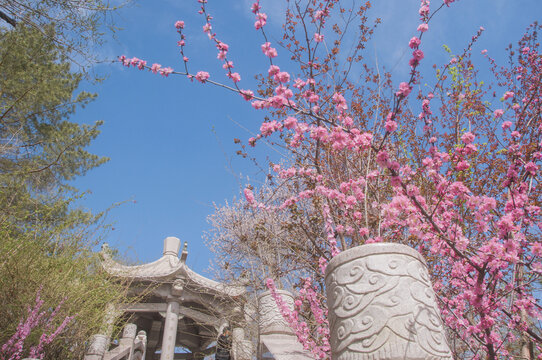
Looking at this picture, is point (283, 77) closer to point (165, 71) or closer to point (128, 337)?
point (165, 71)

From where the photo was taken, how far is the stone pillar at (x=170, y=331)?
9.19 metres

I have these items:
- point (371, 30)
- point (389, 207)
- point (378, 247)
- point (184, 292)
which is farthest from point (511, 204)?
point (184, 292)

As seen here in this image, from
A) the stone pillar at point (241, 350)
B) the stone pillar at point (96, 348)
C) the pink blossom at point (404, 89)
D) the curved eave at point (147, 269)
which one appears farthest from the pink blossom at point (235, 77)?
the stone pillar at point (241, 350)

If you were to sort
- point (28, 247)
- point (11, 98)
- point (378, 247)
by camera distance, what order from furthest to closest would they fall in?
point (11, 98) → point (28, 247) → point (378, 247)

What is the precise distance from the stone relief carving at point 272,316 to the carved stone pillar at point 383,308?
3.54 m

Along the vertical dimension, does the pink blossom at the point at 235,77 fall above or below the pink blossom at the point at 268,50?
below

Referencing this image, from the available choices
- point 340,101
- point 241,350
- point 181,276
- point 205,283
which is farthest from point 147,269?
point 340,101

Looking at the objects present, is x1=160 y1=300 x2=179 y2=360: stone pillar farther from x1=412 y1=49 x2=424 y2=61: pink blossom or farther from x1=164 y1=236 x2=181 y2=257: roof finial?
x1=412 y1=49 x2=424 y2=61: pink blossom

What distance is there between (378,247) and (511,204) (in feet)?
3.97

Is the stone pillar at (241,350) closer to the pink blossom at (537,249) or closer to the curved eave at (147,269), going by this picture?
the curved eave at (147,269)

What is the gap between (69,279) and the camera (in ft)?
18.2

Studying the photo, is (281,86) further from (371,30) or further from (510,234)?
(371,30)

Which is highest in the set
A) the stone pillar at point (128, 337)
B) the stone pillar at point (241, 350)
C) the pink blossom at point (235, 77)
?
the pink blossom at point (235, 77)

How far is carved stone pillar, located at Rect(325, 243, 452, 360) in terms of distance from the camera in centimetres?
244
